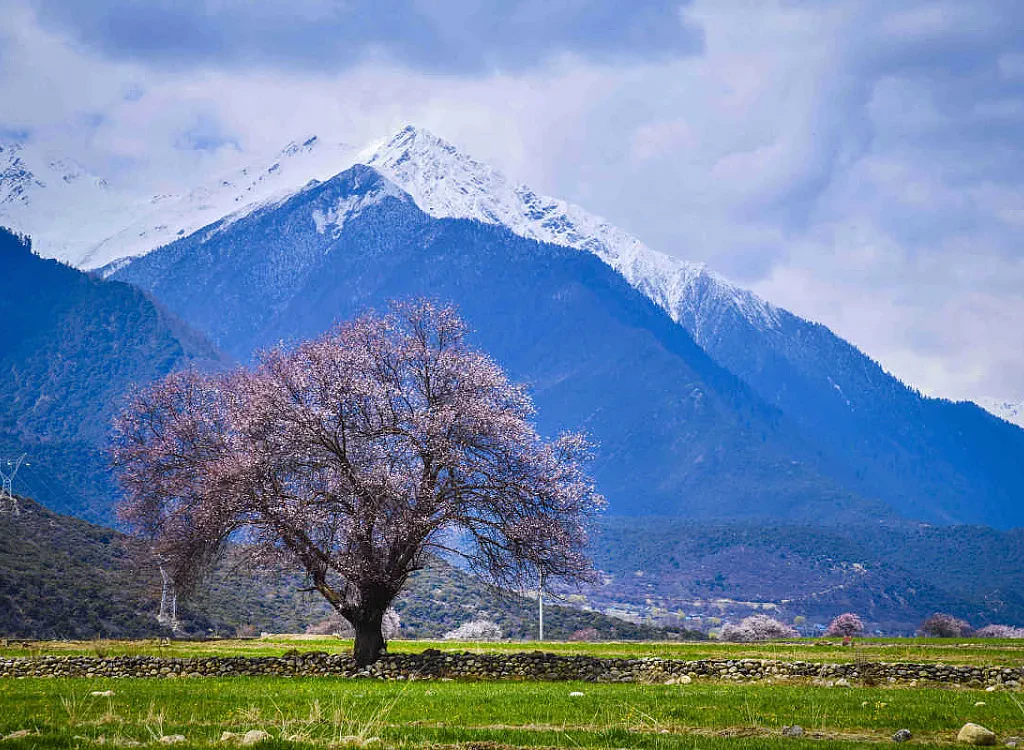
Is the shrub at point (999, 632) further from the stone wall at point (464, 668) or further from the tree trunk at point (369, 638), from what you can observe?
the tree trunk at point (369, 638)

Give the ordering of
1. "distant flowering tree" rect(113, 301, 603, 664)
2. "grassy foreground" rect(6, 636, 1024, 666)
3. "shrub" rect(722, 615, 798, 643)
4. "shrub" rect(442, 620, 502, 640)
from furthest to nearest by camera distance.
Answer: "shrub" rect(442, 620, 502, 640), "shrub" rect(722, 615, 798, 643), "grassy foreground" rect(6, 636, 1024, 666), "distant flowering tree" rect(113, 301, 603, 664)

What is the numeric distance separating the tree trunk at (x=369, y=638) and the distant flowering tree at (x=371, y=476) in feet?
0.16

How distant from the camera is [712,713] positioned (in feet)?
68.0

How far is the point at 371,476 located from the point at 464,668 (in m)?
6.96

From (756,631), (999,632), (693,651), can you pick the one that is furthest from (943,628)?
(693,651)

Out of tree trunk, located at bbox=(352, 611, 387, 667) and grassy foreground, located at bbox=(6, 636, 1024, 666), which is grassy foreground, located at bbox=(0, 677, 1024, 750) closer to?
tree trunk, located at bbox=(352, 611, 387, 667)

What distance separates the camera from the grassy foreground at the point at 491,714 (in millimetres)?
16438

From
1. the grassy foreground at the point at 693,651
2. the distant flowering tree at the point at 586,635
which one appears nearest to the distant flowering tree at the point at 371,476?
the grassy foreground at the point at 693,651

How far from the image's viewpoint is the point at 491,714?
20984mm

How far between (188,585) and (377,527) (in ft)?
27.1

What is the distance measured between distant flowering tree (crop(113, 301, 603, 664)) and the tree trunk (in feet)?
0.16

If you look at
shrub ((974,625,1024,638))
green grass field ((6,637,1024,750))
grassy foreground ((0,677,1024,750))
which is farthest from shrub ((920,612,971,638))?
grassy foreground ((0,677,1024,750))

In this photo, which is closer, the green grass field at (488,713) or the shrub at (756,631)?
the green grass field at (488,713)

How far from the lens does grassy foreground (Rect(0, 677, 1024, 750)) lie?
16.4 meters
